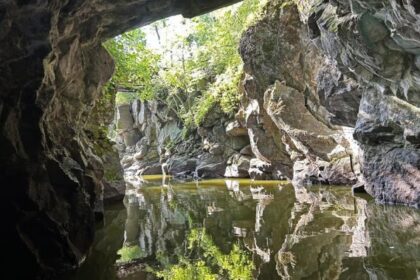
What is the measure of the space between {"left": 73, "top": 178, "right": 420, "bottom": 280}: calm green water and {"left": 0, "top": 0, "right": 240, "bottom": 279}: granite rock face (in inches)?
33.1

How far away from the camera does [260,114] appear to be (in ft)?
84.0

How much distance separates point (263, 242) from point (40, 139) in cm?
505

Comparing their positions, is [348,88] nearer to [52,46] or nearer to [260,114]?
[260,114]

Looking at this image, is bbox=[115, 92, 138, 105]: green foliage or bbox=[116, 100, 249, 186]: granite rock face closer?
bbox=[116, 100, 249, 186]: granite rock face

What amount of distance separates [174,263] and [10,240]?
116 inches

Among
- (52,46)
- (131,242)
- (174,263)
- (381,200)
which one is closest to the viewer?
(174,263)

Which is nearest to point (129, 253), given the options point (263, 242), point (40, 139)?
point (263, 242)

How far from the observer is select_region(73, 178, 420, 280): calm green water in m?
6.92

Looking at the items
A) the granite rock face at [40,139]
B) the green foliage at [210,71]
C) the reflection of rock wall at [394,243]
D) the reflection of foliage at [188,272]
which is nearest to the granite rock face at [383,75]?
the reflection of rock wall at [394,243]

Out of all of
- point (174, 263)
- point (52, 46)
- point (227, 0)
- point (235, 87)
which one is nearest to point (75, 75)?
point (52, 46)

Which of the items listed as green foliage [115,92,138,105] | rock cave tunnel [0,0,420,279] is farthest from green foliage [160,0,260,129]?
rock cave tunnel [0,0,420,279]

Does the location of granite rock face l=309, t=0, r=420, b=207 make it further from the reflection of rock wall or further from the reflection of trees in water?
the reflection of rock wall

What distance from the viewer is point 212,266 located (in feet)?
24.5

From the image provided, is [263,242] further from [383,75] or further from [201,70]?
[201,70]
